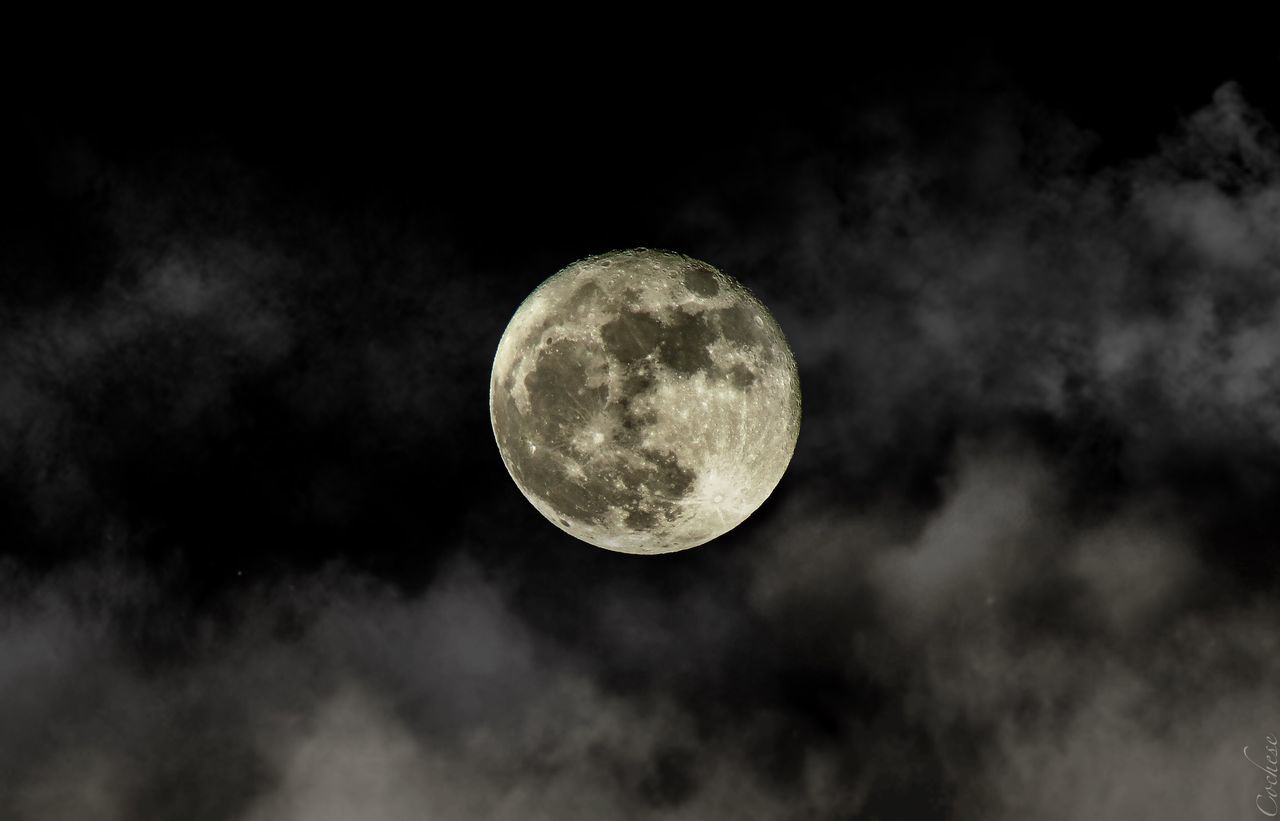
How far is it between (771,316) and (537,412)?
4263mm

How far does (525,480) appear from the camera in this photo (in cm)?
1151

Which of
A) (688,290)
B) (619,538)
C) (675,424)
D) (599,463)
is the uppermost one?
(688,290)

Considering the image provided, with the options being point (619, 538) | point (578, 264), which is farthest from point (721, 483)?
point (578, 264)

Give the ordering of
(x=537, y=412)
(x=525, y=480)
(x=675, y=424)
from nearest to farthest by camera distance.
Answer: (x=675, y=424), (x=537, y=412), (x=525, y=480)

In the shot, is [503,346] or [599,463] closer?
[599,463]

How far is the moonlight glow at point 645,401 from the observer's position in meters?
10.1

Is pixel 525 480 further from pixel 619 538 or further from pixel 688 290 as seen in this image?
pixel 688 290

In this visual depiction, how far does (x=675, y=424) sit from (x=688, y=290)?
2.22 metres

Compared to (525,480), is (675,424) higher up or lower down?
higher up

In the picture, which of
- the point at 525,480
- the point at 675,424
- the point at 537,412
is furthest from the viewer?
the point at 525,480

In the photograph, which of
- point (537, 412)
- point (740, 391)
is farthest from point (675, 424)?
point (537, 412)

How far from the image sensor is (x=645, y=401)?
10.0 m

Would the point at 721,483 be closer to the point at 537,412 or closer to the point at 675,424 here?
the point at 675,424

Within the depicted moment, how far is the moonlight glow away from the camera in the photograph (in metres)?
10.1
